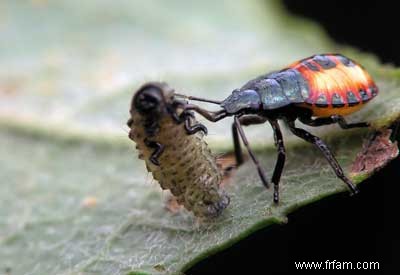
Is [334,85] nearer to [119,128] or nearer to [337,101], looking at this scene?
[337,101]

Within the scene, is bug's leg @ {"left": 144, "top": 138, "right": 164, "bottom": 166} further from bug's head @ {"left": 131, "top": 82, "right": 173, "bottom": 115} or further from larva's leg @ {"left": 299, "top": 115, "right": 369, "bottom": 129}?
larva's leg @ {"left": 299, "top": 115, "right": 369, "bottom": 129}

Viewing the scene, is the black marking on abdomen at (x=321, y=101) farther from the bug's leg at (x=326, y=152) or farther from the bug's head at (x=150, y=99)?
the bug's head at (x=150, y=99)

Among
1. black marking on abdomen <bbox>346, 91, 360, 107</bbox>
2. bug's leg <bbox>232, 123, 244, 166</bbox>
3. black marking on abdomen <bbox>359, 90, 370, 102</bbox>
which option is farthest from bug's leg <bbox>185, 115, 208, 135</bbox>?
black marking on abdomen <bbox>359, 90, 370, 102</bbox>

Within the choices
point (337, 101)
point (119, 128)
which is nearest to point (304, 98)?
point (337, 101)

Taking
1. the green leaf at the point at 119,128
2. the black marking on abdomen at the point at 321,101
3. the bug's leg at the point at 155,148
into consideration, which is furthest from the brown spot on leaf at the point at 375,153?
the bug's leg at the point at 155,148

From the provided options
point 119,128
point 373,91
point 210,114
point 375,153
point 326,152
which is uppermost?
point 119,128
